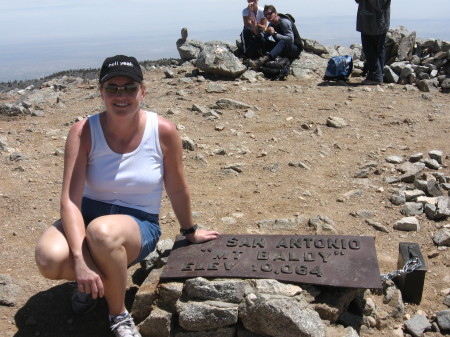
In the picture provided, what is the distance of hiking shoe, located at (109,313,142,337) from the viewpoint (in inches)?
145

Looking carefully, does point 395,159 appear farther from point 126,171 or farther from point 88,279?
point 88,279

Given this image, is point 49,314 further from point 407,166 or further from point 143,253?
point 407,166

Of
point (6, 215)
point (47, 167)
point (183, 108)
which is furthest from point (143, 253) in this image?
point (183, 108)

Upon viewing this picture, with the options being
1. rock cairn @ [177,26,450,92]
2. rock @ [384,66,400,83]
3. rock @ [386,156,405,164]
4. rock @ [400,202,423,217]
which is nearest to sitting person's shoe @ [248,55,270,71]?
rock cairn @ [177,26,450,92]

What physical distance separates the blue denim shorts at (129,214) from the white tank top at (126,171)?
35mm

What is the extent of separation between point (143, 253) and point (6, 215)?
2.62m

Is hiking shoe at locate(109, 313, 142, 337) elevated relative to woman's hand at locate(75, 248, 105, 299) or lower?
lower

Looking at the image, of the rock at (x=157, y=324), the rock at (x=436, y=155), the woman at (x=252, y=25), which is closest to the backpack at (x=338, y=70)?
the woman at (x=252, y=25)

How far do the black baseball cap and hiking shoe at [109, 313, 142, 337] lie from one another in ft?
5.55

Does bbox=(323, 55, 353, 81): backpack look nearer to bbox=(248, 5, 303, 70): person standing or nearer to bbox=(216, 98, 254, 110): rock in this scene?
bbox=(248, 5, 303, 70): person standing

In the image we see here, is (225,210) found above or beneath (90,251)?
beneath

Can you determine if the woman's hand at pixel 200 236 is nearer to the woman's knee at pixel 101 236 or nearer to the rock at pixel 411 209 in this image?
the woman's knee at pixel 101 236

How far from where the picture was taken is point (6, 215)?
586 cm

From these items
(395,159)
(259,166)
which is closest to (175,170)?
(259,166)
